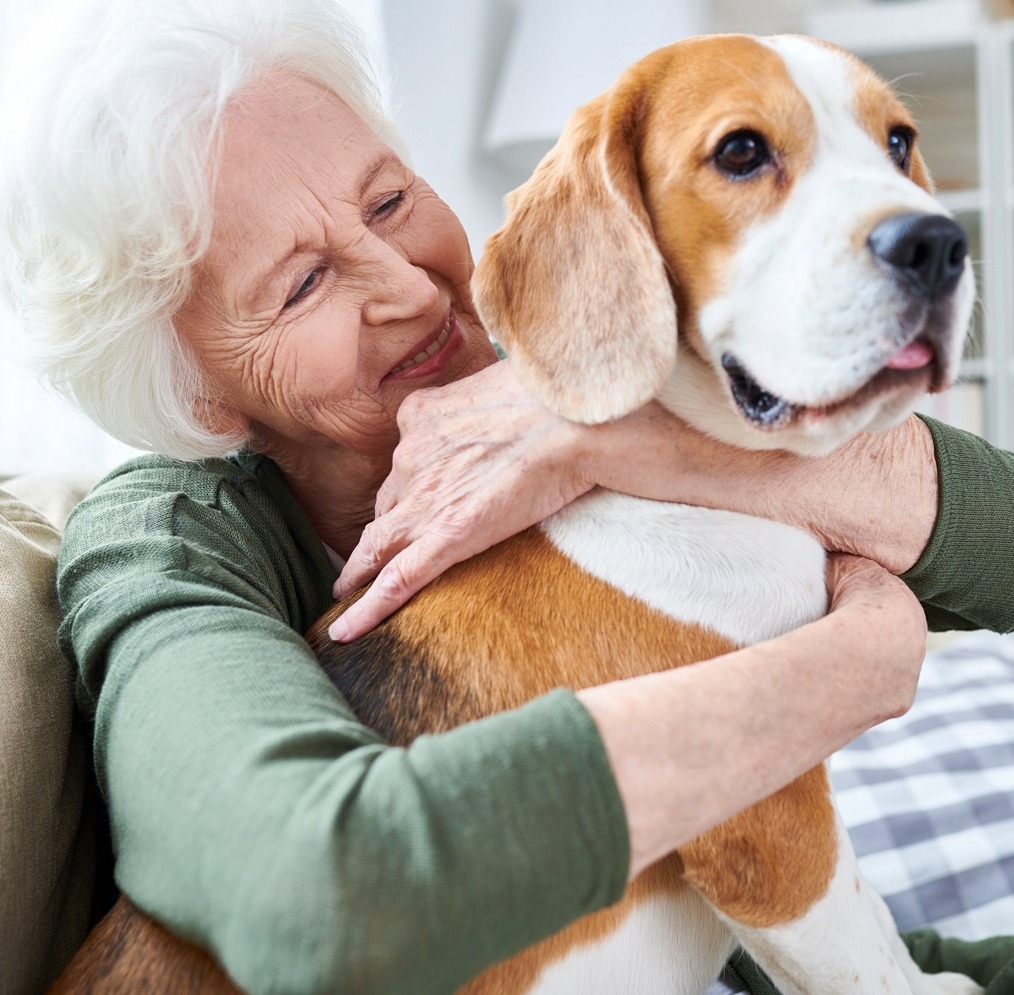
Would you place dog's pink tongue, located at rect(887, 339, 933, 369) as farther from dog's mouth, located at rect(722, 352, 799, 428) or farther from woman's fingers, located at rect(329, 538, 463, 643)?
woman's fingers, located at rect(329, 538, 463, 643)

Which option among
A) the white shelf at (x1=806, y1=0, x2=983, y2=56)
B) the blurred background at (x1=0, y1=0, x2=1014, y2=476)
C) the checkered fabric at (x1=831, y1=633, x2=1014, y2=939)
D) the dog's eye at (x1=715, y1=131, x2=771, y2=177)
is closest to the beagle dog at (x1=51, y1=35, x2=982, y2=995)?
the dog's eye at (x1=715, y1=131, x2=771, y2=177)

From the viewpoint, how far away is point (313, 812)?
0.75 m

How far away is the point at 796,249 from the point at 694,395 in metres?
0.21

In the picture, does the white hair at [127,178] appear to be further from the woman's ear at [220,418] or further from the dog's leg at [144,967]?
the dog's leg at [144,967]

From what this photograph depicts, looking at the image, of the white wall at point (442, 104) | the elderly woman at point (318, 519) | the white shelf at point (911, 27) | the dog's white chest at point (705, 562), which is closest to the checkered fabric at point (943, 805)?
the elderly woman at point (318, 519)

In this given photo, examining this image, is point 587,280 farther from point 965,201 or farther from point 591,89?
point 965,201

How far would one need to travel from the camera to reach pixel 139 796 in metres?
0.86

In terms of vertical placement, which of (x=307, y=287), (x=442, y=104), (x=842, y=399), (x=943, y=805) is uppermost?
(x=842, y=399)

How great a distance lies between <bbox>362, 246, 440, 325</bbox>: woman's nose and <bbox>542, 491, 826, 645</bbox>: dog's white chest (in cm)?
35

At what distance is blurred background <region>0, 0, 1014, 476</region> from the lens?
105 inches

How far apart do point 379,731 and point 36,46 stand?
35.1 inches

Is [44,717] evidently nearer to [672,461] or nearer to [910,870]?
[672,461]

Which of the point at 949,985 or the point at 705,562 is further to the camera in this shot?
the point at 949,985

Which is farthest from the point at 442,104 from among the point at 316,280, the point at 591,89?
the point at 316,280
